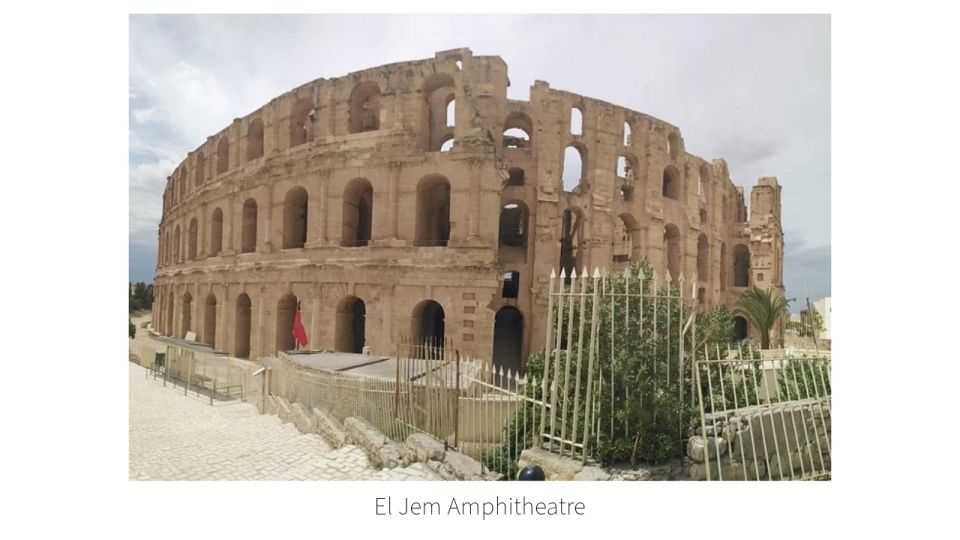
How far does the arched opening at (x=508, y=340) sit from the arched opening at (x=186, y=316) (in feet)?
43.7

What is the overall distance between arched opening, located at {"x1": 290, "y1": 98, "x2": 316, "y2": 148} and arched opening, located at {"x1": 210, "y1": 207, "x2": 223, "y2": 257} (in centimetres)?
515

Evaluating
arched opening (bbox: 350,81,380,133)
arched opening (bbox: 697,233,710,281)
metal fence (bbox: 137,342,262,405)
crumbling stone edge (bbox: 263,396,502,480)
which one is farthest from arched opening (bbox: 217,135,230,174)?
arched opening (bbox: 697,233,710,281)

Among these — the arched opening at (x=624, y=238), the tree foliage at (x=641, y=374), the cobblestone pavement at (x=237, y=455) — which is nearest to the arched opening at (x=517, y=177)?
the arched opening at (x=624, y=238)

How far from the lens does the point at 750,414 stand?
4.65 m

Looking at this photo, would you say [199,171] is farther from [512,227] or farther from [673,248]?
[673,248]

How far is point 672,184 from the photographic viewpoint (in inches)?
728

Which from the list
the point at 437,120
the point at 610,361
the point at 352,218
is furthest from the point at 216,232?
the point at 610,361

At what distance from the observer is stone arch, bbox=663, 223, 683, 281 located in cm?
1784

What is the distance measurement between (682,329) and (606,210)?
11.1 metres

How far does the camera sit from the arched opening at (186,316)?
62.5 feet

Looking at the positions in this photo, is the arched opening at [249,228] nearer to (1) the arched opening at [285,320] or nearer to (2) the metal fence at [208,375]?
(1) the arched opening at [285,320]

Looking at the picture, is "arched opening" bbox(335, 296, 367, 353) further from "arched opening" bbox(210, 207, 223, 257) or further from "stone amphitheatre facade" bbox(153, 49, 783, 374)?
"arched opening" bbox(210, 207, 223, 257)

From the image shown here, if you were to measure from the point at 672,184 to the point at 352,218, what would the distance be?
1320 centimetres

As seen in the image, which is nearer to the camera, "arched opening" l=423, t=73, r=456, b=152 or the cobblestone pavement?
the cobblestone pavement
